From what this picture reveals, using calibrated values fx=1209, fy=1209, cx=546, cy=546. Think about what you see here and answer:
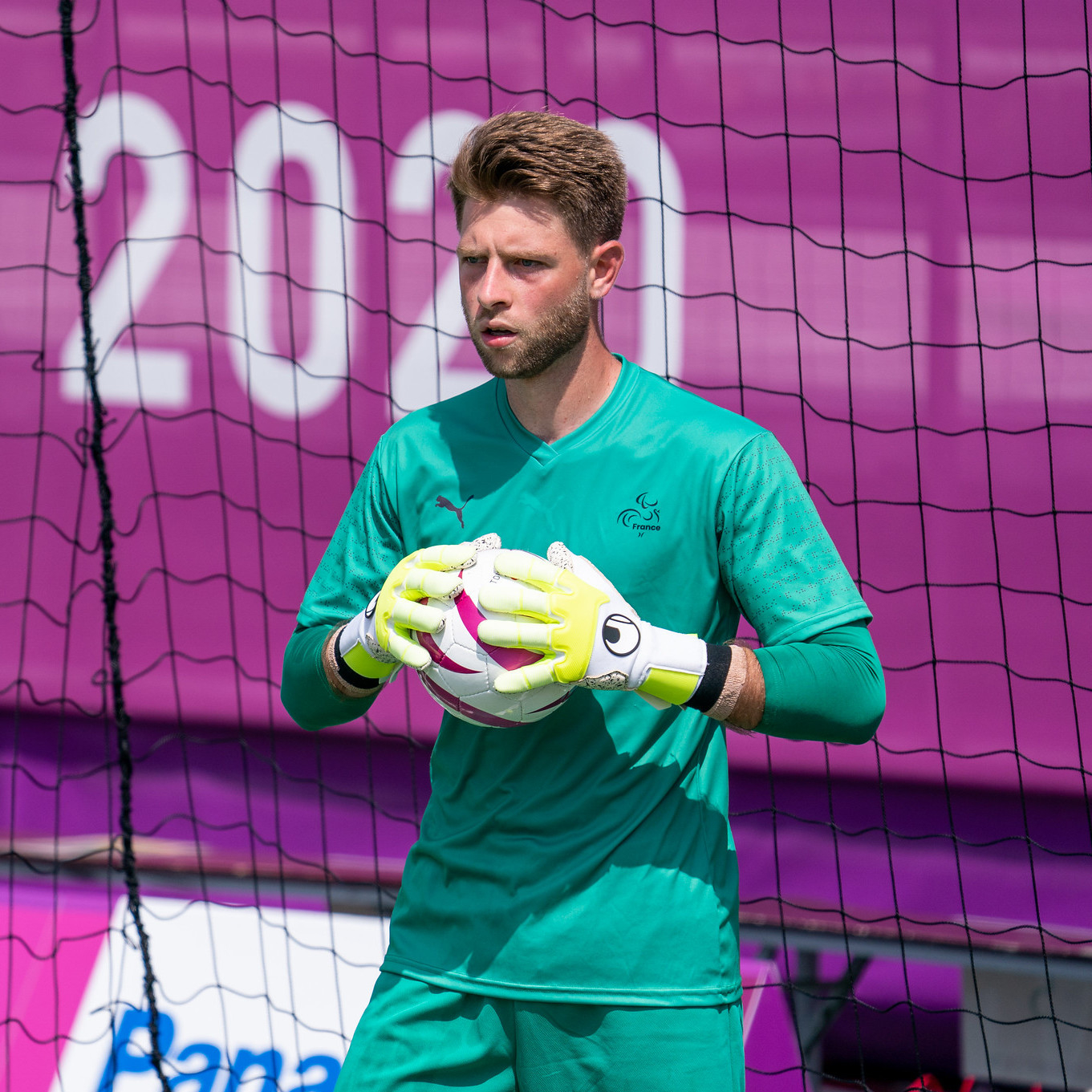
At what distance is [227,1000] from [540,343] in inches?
70.9

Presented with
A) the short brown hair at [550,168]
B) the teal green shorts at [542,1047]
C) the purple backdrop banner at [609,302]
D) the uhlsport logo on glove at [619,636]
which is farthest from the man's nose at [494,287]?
the purple backdrop banner at [609,302]

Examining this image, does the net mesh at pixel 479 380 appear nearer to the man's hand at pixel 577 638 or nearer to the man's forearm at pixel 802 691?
the man's forearm at pixel 802 691

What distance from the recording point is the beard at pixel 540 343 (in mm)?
1589

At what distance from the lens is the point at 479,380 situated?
10.7 feet

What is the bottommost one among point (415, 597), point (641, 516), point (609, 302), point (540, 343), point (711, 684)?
point (711, 684)

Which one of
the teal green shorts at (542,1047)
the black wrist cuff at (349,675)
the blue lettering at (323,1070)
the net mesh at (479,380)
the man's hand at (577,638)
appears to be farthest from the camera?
the net mesh at (479,380)

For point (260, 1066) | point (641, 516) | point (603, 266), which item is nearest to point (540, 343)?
point (603, 266)

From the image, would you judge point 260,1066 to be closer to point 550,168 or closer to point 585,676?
point 585,676

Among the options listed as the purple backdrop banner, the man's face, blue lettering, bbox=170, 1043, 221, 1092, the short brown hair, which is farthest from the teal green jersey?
the purple backdrop banner

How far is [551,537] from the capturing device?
5.23 ft

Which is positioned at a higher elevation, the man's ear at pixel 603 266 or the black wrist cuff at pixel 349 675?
the man's ear at pixel 603 266

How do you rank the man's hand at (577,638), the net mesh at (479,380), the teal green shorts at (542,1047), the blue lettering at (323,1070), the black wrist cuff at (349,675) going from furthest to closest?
the net mesh at (479,380), the blue lettering at (323,1070), the black wrist cuff at (349,675), the teal green shorts at (542,1047), the man's hand at (577,638)

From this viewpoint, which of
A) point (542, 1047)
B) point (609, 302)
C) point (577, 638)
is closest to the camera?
point (577, 638)

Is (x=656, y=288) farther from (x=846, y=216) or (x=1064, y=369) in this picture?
(x=1064, y=369)
